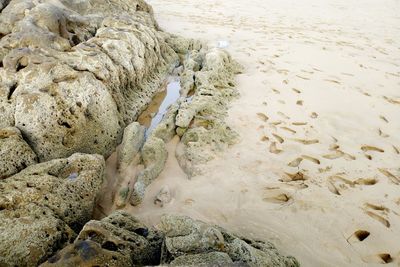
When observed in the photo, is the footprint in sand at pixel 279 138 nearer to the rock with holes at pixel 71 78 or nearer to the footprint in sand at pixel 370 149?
the footprint in sand at pixel 370 149

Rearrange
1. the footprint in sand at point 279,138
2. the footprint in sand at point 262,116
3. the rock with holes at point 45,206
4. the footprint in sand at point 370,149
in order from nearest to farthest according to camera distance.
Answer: the rock with holes at point 45,206
the footprint in sand at point 370,149
the footprint in sand at point 279,138
the footprint in sand at point 262,116

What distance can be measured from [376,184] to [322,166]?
0.54 metres

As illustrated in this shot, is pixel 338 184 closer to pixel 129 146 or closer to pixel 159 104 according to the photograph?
pixel 129 146

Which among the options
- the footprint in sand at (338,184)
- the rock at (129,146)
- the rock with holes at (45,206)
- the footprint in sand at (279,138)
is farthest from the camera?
the footprint in sand at (279,138)

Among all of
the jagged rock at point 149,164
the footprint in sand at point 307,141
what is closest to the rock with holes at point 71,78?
the jagged rock at point 149,164

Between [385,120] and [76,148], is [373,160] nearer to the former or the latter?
[385,120]

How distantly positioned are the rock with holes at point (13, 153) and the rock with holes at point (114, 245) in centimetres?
109

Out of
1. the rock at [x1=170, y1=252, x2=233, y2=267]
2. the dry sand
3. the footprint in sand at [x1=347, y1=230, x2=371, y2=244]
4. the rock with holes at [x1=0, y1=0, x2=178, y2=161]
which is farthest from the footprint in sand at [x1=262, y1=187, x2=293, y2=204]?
the rock with holes at [x1=0, y1=0, x2=178, y2=161]

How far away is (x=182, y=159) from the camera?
3.53m

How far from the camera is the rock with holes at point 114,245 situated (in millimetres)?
1708

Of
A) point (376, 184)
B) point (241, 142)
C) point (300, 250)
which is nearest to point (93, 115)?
point (241, 142)

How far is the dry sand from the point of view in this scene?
8.76 ft

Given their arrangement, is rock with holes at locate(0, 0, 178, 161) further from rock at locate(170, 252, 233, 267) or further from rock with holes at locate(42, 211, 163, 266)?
rock at locate(170, 252, 233, 267)

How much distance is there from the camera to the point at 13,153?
276 centimetres
